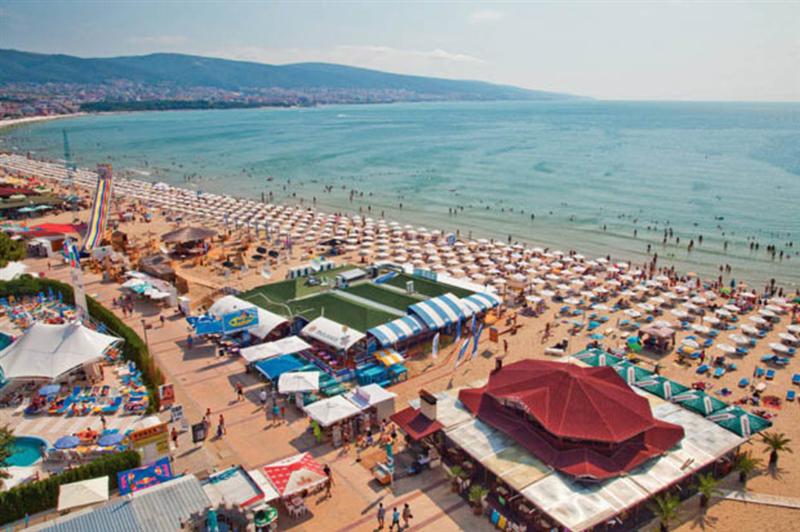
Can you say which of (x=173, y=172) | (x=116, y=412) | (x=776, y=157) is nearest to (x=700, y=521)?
(x=116, y=412)

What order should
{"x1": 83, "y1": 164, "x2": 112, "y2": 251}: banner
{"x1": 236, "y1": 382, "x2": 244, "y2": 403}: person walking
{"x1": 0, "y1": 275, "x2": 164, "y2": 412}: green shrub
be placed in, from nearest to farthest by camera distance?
{"x1": 236, "y1": 382, "x2": 244, "y2": 403}: person walking, {"x1": 0, "y1": 275, "x2": 164, "y2": 412}: green shrub, {"x1": 83, "y1": 164, "x2": 112, "y2": 251}: banner

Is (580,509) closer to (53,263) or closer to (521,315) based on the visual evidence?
(521,315)

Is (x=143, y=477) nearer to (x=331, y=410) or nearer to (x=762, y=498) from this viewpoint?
(x=331, y=410)

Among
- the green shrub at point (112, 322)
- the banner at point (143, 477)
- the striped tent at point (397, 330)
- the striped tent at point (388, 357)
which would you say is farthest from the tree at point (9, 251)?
the striped tent at point (388, 357)

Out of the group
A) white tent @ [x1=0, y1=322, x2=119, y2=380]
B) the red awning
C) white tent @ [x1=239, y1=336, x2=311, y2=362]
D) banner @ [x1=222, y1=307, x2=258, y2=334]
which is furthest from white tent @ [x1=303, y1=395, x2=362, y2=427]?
white tent @ [x1=0, y1=322, x2=119, y2=380]

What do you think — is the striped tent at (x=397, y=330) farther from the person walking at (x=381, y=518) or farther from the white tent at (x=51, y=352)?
the white tent at (x=51, y=352)

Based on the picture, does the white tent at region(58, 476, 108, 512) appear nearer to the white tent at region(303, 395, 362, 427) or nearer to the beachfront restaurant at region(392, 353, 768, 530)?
the white tent at region(303, 395, 362, 427)
